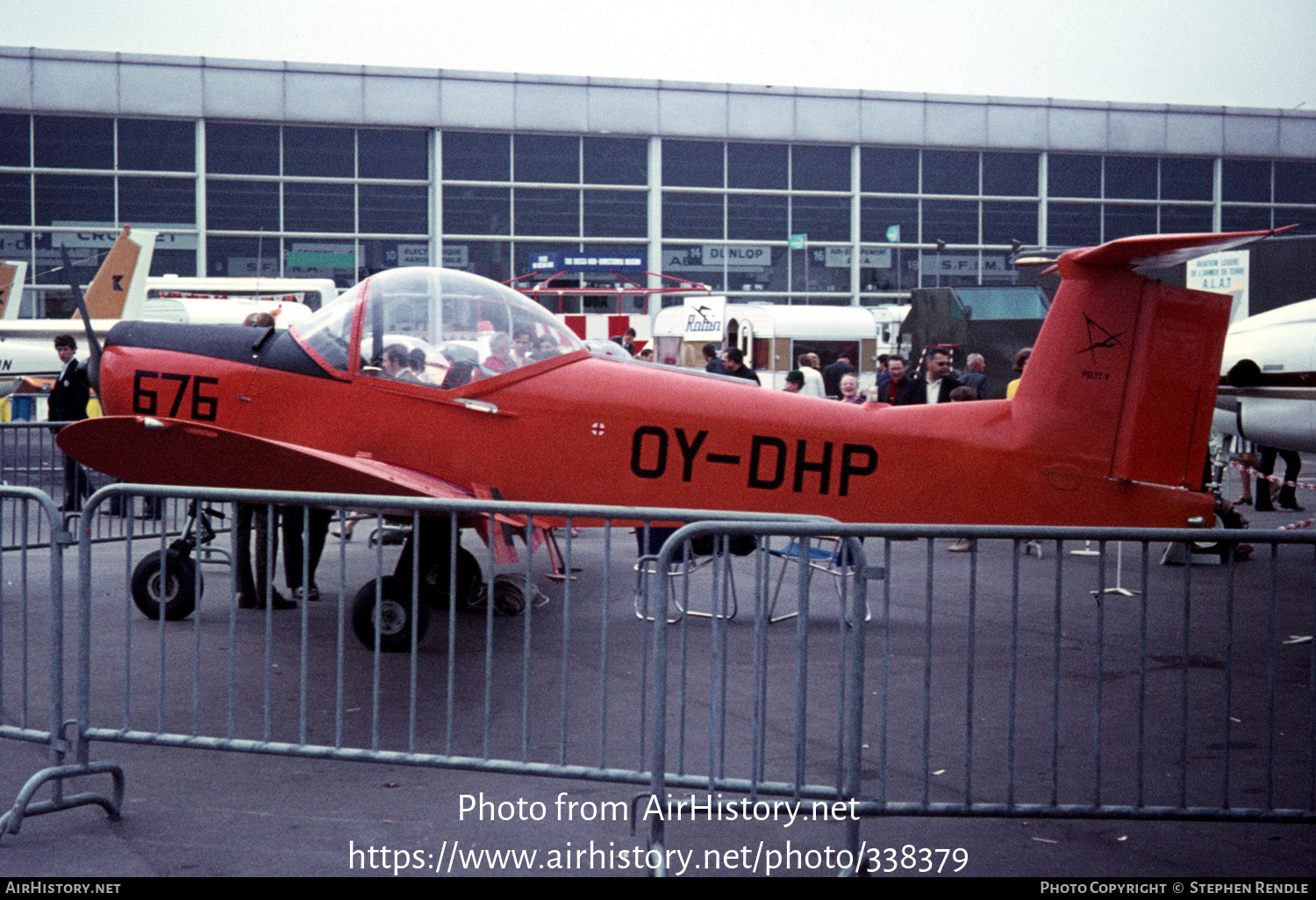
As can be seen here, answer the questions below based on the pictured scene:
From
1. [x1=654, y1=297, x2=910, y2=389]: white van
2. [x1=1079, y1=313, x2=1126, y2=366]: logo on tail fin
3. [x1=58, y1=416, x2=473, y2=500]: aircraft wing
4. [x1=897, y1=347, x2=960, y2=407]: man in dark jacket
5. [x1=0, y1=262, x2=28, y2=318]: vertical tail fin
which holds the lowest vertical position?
[x1=58, y1=416, x2=473, y2=500]: aircraft wing

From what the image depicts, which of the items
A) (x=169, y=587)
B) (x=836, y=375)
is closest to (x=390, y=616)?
(x=169, y=587)

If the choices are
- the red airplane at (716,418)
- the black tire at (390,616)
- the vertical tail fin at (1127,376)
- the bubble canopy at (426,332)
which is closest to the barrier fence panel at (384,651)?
the black tire at (390,616)

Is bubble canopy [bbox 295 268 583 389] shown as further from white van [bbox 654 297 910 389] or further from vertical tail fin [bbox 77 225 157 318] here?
vertical tail fin [bbox 77 225 157 318]

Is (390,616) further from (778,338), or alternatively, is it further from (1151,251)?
(778,338)

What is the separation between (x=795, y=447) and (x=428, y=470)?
232 cm

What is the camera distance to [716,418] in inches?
315

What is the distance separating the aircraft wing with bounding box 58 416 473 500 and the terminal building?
80.7 feet

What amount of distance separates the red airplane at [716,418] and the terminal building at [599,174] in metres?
23.5

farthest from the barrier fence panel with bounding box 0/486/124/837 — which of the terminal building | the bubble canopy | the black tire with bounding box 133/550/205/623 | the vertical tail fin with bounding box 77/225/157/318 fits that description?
the terminal building

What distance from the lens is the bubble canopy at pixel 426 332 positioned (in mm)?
8039

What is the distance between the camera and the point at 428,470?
802 centimetres

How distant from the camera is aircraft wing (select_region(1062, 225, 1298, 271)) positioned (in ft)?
23.9

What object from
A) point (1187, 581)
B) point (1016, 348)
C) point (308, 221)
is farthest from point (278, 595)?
point (308, 221)
